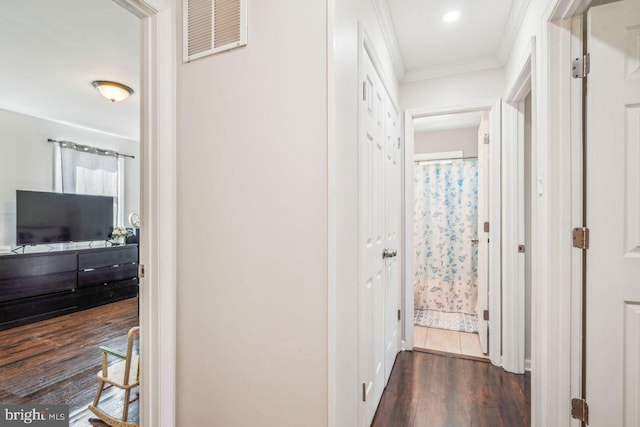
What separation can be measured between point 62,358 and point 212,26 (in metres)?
3.00

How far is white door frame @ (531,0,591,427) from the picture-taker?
4.43 ft

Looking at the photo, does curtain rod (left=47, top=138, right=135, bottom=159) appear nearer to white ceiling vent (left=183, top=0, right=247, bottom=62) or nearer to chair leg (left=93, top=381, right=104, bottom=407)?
chair leg (left=93, top=381, right=104, bottom=407)

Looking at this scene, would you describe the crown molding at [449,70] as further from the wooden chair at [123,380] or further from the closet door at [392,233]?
the wooden chair at [123,380]

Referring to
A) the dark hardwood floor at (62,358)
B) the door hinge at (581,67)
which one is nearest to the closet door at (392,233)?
the door hinge at (581,67)

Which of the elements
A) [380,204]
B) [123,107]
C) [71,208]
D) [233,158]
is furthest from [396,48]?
[71,208]

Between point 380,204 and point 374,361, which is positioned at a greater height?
point 380,204

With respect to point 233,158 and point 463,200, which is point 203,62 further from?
point 463,200

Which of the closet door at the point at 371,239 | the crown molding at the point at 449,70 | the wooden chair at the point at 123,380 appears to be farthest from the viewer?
the crown molding at the point at 449,70

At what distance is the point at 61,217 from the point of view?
4.16 meters

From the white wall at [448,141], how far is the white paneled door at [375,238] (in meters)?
1.92

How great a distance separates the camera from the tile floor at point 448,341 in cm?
276

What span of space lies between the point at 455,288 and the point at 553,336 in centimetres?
269

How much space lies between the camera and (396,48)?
2.32 meters

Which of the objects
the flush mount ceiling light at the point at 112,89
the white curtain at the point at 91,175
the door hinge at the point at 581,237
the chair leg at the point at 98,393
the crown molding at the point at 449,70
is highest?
the flush mount ceiling light at the point at 112,89
